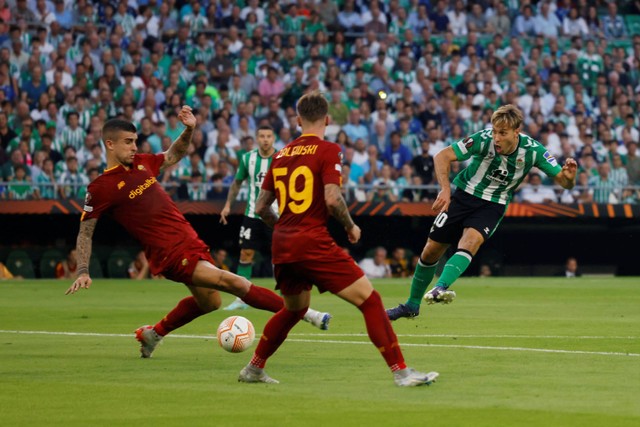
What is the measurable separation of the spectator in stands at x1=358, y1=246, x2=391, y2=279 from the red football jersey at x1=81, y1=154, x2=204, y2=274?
1581 centimetres

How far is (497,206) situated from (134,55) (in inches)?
584

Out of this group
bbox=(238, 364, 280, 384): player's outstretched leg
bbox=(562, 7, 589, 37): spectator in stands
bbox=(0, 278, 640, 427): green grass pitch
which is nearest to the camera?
bbox=(0, 278, 640, 427): green grass pitch

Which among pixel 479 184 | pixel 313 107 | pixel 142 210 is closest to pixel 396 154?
pixel 479 184

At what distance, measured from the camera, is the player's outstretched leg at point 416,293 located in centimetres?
1325

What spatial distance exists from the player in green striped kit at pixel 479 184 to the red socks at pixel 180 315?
10.2 feet

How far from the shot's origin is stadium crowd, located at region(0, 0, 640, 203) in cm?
2478

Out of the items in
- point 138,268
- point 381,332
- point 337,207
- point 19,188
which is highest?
point 337,207

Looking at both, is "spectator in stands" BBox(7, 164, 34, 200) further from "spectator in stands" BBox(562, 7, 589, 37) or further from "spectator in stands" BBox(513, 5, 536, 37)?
"spectator in stands" BBox(562, 7, 589, 37)

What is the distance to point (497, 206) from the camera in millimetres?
13391

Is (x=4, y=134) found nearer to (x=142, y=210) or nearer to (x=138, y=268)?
(x=138, y=268)

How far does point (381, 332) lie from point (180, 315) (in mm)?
2835

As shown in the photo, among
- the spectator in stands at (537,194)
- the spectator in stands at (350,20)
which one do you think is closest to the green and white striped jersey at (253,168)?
the spectator in stands at (537,194)

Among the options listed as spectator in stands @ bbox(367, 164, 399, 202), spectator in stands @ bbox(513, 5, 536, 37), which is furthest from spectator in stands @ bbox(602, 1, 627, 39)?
spectator in stands @ bbox(367, 164, 399, 202)

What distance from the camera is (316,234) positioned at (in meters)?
8.39
